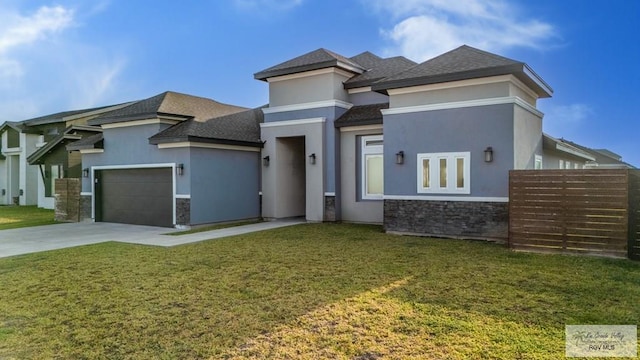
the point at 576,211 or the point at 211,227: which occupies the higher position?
the point at 576,211

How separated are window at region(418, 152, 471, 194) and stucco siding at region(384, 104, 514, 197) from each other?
0.12m

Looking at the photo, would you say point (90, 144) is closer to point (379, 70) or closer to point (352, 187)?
point (352, 187)

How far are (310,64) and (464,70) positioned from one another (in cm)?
599

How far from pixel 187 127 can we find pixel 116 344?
11095mm

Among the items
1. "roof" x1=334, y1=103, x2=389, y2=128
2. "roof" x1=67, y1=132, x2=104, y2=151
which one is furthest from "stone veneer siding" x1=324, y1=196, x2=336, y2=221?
"roof" x1=67, y1=132, x2=104, y2=151

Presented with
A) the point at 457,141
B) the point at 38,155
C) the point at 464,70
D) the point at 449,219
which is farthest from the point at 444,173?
the point at 38,155

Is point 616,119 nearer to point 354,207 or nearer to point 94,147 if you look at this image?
point 354,207

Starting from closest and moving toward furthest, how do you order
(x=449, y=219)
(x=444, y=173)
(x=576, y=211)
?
(x=576, y=211) → (x=449, y=219) → (x=444, y=173)

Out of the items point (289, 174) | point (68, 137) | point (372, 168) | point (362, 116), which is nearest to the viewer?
point (362, 116)

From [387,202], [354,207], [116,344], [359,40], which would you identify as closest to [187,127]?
[354,207]

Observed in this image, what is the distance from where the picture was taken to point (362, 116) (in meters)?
14.0

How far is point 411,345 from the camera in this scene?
4059 millimetres

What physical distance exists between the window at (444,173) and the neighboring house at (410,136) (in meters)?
0.03

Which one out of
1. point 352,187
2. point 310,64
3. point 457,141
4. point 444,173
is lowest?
point 352,187
